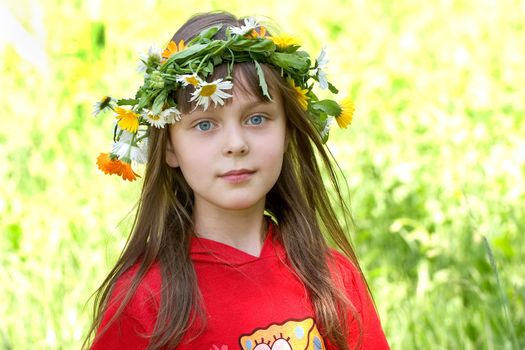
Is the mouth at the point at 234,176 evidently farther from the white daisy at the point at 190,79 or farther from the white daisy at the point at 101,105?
the white daisy at the point at 101,105

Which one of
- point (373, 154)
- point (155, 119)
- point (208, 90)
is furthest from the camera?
point (373, 154)

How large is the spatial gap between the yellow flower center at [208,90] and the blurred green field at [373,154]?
910 millimetres

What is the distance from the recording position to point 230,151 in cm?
271

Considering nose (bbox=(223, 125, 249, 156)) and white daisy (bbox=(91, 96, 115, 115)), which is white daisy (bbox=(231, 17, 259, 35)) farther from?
white daisy (bbox=(91, 96, 115, 115))

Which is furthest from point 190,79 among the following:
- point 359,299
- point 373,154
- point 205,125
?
point 373,154

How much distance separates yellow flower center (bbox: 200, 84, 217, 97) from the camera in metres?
2.67

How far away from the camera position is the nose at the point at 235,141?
2.70 metres

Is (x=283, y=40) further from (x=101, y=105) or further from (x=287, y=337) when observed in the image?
(x=287, y=337)

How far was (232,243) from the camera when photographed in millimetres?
2877

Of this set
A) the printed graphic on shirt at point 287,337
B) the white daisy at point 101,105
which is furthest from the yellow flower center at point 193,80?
the printed graphic on shirt at point 287,337

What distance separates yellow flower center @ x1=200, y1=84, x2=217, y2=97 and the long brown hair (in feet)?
0.30

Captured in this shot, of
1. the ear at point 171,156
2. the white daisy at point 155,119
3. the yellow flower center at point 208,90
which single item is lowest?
the ear at point 171,156

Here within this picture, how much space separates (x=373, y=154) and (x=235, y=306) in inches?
114

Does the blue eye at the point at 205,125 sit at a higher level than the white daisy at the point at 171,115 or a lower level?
lower
